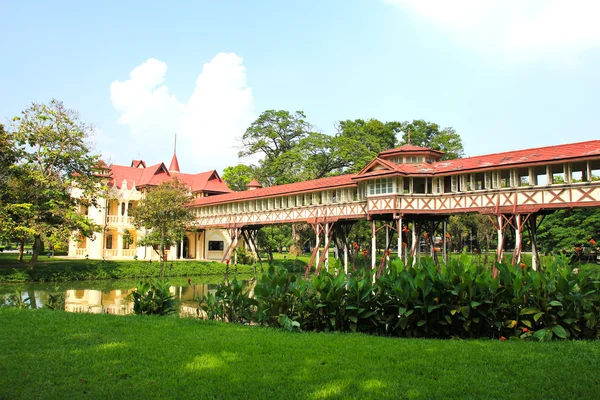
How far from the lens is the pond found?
1611 centimetres

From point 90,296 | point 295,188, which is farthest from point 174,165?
point 90,296

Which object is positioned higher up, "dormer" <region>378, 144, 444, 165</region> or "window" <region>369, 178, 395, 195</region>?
"dormer" <region>378, 144, 444, 165</region>

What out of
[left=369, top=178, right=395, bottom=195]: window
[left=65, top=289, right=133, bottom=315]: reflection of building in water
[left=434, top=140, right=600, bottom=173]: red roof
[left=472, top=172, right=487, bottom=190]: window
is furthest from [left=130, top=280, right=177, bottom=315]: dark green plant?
[left=472, top=172, right=487, bottom=190]: window

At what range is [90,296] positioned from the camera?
21.0 meters

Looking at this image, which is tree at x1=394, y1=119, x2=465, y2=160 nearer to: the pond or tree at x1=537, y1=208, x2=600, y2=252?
tree at x1=537, y1=208, x2=600, y2=252

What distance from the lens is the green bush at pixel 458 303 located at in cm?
846

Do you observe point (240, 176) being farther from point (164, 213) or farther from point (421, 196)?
point (421, 196)

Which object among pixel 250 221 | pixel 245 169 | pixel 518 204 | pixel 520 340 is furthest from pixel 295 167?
pixel 520 340

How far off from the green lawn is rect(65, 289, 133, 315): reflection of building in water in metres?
7.22

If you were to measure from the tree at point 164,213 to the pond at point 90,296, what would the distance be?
220 inches

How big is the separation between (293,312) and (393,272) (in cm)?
212

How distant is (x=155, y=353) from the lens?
7.03 metres

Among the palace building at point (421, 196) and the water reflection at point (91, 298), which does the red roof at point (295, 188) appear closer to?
the palace building at point (421, 196)

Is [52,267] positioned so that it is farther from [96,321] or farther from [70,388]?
[70,388]
